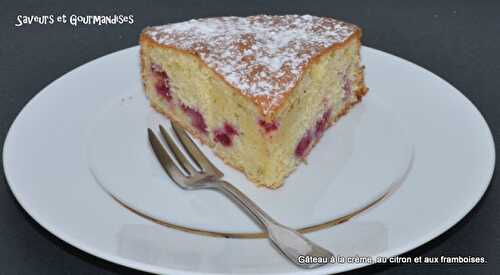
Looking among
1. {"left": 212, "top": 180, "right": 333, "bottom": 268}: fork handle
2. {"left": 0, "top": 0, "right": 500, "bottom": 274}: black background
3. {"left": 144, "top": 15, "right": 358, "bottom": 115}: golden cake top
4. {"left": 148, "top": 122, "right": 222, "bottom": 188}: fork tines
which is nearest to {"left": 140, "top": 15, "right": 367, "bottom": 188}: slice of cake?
{"left": 144, "top": 15, "right": 358, "bottom": 115}: golden cake top

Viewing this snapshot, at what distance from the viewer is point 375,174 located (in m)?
2.68

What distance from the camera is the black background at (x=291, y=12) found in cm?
246

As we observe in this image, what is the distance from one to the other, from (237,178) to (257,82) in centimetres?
42

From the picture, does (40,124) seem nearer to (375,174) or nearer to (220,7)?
(375,174)

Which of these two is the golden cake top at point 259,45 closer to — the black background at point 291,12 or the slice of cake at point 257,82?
the slice of cake at point 257,82

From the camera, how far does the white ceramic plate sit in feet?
7.38

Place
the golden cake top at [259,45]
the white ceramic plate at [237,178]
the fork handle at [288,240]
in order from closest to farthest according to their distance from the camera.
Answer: the fork handle at [288,240]
the white ceramic plate at [237,178]
the golden cake top at [259,45]

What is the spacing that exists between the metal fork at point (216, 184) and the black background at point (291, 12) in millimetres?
467

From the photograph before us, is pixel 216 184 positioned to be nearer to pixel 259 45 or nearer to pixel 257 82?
pixel 257 82

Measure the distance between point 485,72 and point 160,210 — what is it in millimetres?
2000

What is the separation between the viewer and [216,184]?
2.56 meters

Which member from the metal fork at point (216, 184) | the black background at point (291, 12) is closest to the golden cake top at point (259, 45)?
the metal fork at point (216, 184)

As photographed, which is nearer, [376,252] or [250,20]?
[376,252]

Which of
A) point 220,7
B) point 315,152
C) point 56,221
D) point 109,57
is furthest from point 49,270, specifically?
point 220,7
